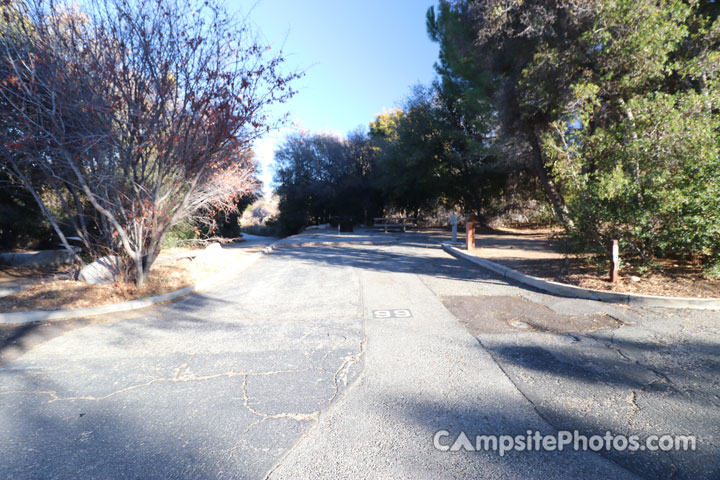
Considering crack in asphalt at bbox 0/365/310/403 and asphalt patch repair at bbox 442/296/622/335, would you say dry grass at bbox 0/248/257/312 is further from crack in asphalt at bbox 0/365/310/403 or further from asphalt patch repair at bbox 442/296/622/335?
asphalt patch repair at bbox 442/296/622/335

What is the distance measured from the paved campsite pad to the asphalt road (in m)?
0.02

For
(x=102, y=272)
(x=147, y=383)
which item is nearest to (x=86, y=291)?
(x=102, y=272)

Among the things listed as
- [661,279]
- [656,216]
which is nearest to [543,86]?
[656,216]

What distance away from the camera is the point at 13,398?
328 cm

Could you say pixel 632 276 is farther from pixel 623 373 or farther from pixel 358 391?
pixel 358 391

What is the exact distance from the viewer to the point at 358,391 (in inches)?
126

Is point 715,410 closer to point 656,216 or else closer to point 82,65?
point 656,216

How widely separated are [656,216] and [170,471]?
7713 millimetres

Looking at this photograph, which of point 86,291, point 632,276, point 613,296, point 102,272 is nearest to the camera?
point 613,296

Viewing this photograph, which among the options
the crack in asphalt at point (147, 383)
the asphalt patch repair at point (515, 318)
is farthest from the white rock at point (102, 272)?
the asphalt patch repair at point (515, 318)

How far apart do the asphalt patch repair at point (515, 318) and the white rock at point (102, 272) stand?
251 inches

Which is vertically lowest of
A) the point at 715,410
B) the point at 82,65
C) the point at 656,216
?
the point at 715,410

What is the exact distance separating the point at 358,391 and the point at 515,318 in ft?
9.88

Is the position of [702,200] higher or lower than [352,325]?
higher
